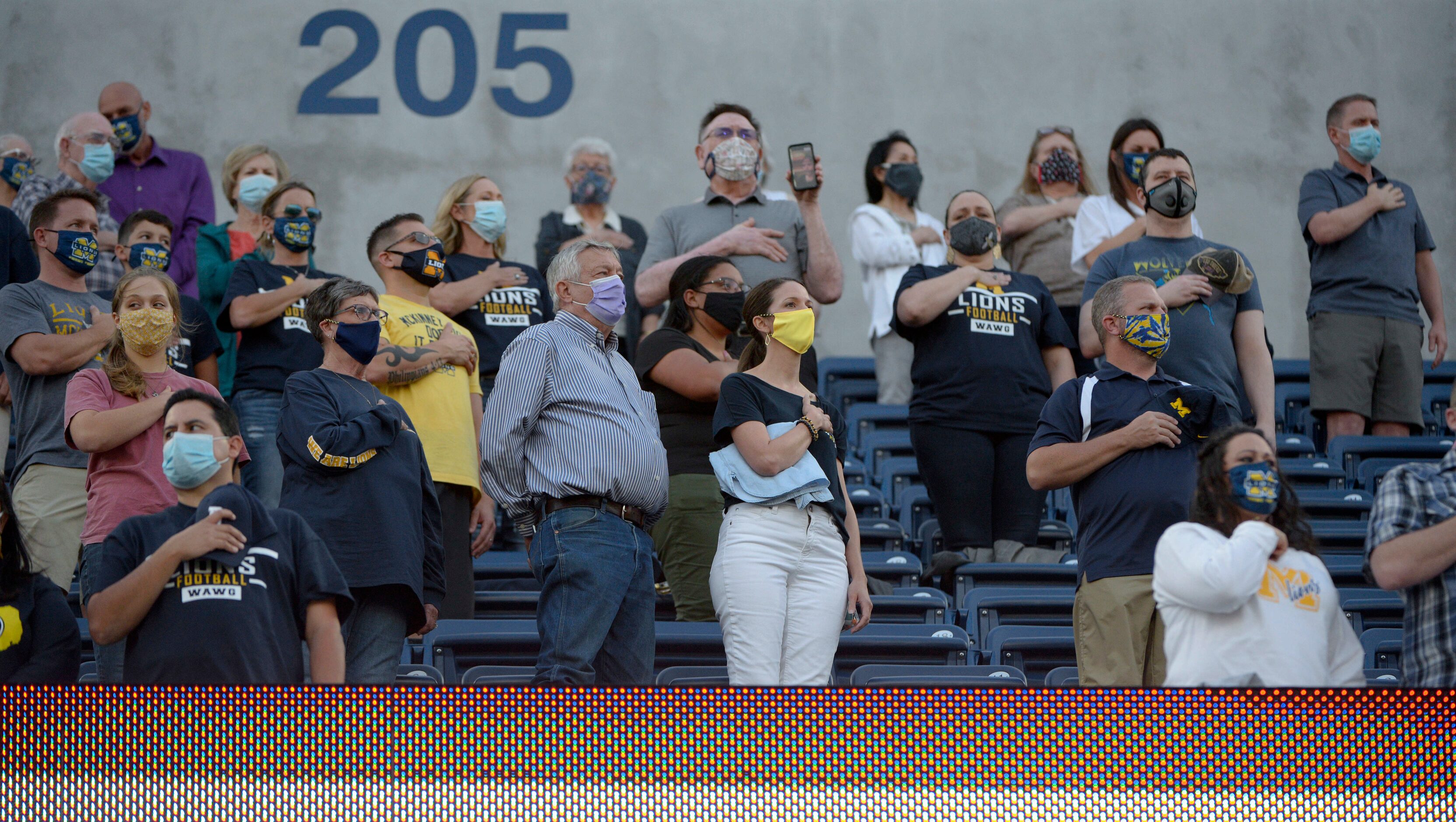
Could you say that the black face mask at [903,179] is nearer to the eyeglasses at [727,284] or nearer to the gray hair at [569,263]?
the eyeglasses at [727,284]

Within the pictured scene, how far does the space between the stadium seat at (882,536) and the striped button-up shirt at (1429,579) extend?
2.44 metres

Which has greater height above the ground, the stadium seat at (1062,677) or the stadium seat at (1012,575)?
the stadium seat at (1012,575)

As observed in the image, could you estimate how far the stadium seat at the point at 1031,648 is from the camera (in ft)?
13.4

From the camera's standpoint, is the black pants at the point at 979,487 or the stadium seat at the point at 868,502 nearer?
the black pants at the point at 979,487

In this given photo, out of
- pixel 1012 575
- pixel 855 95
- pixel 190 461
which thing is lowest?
pixel 1012 575

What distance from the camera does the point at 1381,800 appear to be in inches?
95.0

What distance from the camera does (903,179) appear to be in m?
6.53

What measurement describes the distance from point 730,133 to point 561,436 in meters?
2.29

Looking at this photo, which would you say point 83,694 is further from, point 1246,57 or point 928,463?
point 1246,57

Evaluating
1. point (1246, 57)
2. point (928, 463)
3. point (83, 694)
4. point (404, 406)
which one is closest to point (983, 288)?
point (928, 463)

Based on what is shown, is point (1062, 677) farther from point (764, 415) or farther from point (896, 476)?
point (896, 476)

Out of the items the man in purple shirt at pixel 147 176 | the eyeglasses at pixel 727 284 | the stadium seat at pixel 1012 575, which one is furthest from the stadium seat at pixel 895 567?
the man in purple shirt at pixel 147 176

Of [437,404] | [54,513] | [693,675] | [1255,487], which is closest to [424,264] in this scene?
[437,404]

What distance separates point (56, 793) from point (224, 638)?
539mm
